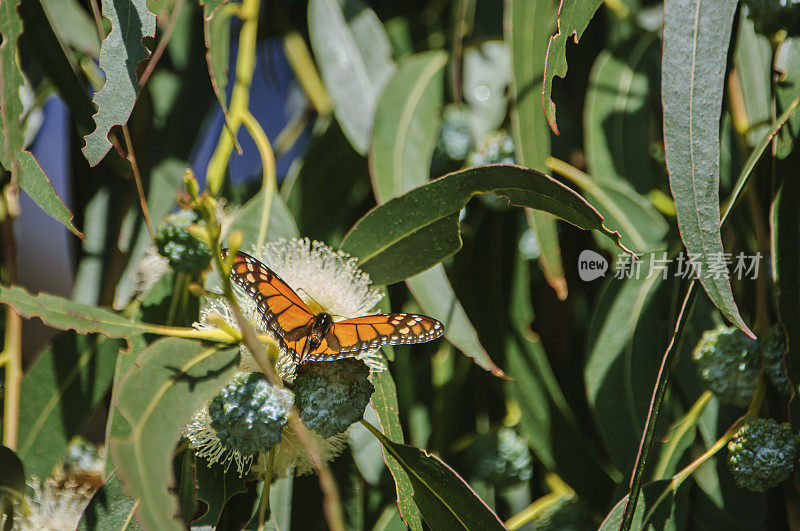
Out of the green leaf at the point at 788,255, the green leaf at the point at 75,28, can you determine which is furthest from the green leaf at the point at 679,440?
the green leaf at the point at 75,28

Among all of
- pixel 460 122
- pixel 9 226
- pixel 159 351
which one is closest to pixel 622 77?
pixel 460 122

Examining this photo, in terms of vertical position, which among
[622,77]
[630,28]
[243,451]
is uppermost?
[630,28]

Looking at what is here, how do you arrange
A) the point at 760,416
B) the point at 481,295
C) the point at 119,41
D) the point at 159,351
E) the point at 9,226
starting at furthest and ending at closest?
the point at 481,295 < the point at 9,226 < the point at 760,416 < the point at 119,41 < the point at 159,351

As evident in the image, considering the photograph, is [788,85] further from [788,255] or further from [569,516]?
[569,516]

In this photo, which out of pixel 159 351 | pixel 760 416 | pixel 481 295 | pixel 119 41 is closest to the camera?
pixel 159 351

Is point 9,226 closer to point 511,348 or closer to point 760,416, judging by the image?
point 511,348

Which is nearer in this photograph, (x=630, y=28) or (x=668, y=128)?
(x=668, y=128)

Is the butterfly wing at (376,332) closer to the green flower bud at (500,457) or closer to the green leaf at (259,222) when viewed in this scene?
the green leaf at (259,222)
